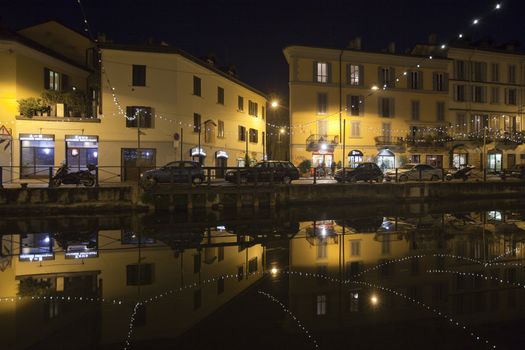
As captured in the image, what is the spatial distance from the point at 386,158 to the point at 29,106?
33.6m

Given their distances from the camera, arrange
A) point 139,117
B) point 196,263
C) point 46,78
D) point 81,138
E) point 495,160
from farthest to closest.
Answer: point 495,160, point 139,117, point 46,78, point 81,138, point 196,263

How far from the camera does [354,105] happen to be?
45.3 metres

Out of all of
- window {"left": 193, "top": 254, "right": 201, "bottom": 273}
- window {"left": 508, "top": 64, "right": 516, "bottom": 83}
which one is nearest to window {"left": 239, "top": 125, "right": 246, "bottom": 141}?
window {"left": 193, "top": 254, "right": 201, "bottom": 273}

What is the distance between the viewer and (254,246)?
14.7 meters

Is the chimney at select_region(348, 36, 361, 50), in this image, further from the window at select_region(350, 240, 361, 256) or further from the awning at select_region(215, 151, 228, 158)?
the window at select_region(350, 240, 361, 256)

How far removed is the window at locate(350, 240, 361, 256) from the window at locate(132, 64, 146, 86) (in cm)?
2143

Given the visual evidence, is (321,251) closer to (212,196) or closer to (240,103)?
(212,196)

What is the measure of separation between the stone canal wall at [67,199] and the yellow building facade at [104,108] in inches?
160

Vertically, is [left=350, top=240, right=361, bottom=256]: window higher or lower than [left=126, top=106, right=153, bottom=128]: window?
lower

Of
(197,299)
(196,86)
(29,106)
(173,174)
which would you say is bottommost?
(197,299)

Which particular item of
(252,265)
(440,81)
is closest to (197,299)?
(252,265)

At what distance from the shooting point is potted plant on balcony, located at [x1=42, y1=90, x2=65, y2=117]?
95.8 feet

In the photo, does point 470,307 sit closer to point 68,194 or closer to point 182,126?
point 68,194

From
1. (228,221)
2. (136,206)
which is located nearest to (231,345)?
(228,221)
